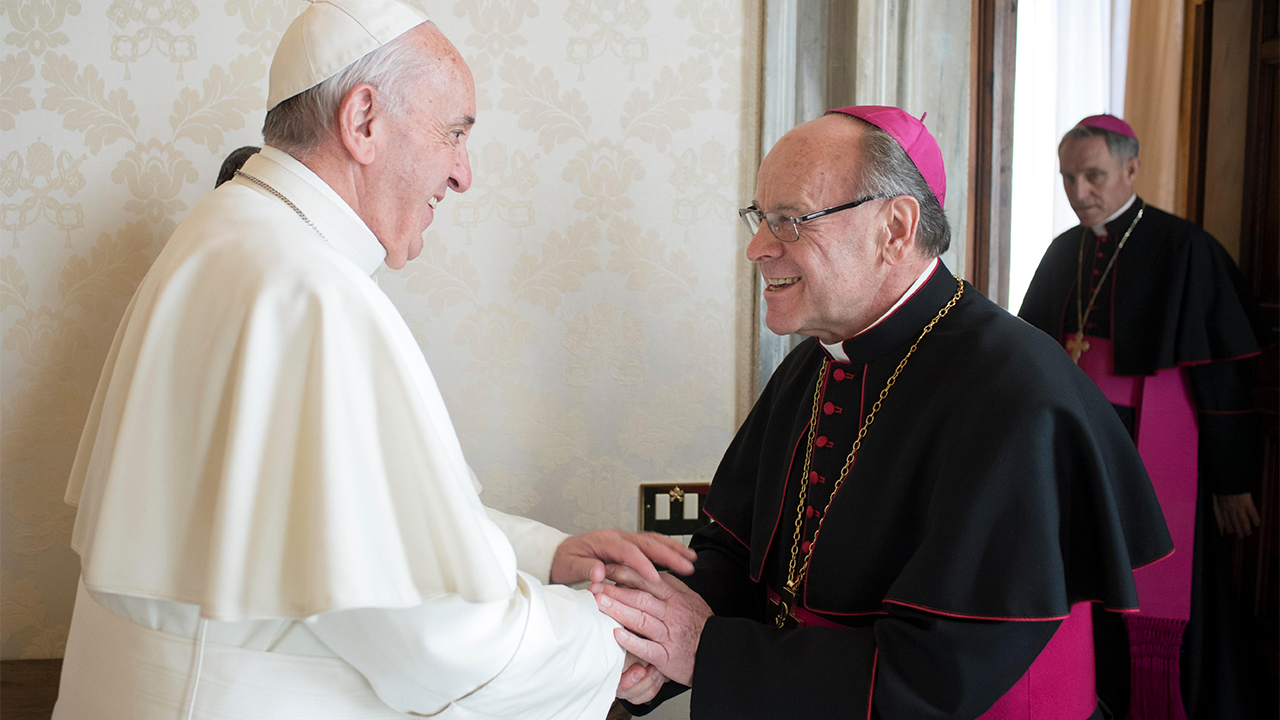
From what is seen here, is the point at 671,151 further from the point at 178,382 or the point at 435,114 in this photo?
the point at 178,382

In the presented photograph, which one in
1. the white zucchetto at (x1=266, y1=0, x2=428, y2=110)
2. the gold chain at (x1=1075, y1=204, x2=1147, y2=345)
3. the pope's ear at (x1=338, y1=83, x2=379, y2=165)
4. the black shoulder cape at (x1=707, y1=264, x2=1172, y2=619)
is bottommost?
the black shoulder cape at (x1=707, y1=264, x2=1172, y2=619)

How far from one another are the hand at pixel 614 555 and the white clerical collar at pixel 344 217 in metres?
0.71

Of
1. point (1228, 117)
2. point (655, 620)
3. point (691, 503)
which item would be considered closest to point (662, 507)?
point (691, 503)

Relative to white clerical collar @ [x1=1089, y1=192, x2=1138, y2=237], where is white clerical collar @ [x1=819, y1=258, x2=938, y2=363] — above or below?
below

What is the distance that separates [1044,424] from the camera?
4.89ft

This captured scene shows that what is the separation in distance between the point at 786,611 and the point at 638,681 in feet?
1.13

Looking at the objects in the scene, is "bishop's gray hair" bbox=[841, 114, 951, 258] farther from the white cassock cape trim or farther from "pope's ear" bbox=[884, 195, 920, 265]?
the white cassock cape trim

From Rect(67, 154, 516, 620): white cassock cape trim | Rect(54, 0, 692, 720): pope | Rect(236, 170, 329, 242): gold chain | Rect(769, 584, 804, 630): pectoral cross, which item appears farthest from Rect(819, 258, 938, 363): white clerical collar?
Rect(236, 170, 329, 242): gold chain

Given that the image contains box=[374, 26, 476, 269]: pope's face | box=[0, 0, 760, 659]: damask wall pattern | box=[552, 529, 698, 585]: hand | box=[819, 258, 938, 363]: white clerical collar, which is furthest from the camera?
box=[0, 0, 760, 659]: damask wall pattern

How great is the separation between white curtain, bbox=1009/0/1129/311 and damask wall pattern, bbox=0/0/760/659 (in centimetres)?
92

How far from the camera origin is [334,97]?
1.46 metres

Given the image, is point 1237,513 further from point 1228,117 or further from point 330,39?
point 330,39

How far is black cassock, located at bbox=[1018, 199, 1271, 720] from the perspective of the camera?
7.70 ft

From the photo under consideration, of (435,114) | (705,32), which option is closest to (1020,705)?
(435,114)
